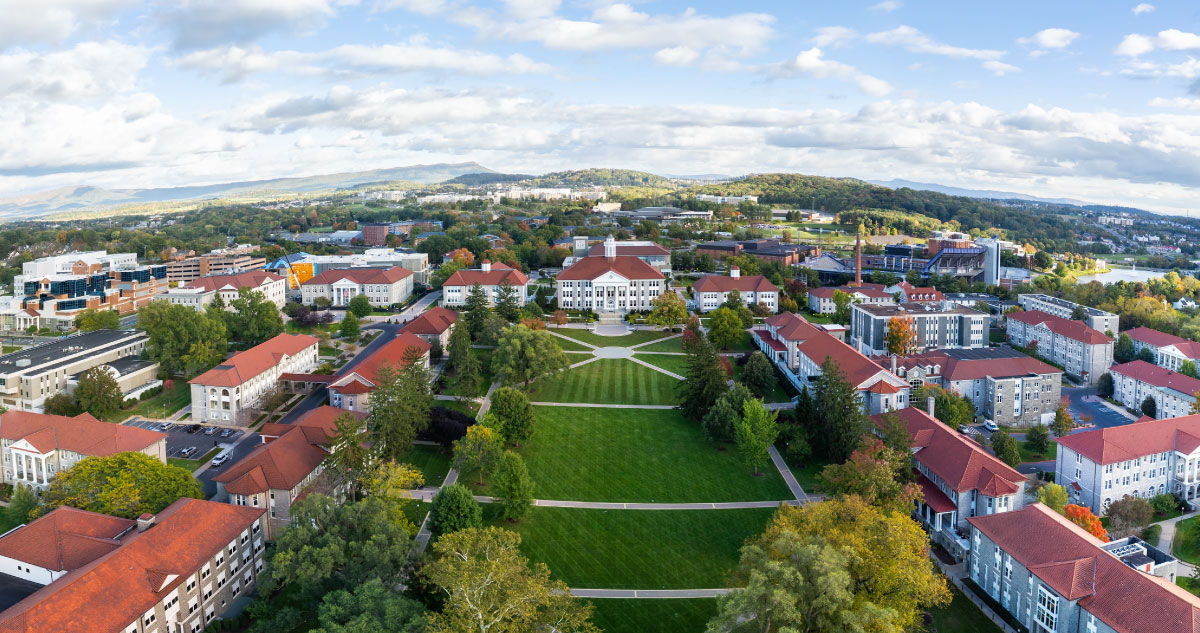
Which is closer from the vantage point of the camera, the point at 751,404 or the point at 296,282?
the point at 751,404

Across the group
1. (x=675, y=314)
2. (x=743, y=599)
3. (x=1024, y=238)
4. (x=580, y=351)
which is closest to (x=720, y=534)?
(x=743, y=599)

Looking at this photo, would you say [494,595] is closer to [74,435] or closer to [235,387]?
[74,435]

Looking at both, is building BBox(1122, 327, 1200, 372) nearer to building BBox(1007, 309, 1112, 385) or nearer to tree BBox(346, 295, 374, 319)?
building BBox(1007, 309, 1112, 385)

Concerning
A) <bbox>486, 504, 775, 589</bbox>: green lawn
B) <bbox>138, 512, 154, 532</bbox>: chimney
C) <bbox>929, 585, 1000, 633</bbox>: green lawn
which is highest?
<bbox>138, 512, 154, 532</bbox>: chimney

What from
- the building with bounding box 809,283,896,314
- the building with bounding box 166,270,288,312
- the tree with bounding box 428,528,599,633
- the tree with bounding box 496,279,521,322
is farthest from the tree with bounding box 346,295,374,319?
the tree with bounding box 428,528,599,633

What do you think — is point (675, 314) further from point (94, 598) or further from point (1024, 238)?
point (1024, 238)
